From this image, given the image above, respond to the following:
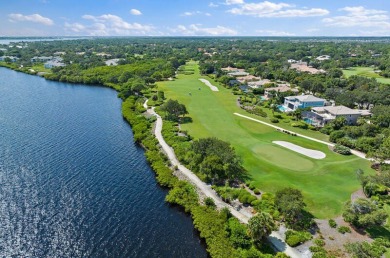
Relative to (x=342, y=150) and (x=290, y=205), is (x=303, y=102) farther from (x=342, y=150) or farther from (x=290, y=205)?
(x=290, y=205)

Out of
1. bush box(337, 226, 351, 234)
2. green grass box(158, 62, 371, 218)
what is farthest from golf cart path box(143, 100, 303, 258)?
green grass box(158, 62, 371, 218)

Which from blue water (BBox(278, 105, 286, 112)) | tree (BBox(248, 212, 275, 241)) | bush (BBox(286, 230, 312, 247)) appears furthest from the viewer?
blue water (BBox(278, 105, 286, 112))

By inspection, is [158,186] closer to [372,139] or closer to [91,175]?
[91,175]

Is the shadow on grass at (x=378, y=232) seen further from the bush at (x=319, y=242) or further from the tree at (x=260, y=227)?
the tree at (x=260, y=227)

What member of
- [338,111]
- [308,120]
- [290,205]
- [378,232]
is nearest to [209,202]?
[290,205]

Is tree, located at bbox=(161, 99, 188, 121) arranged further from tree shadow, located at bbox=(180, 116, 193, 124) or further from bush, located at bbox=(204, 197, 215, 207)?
bush, located at bbox=(204, 197, 215, 207)
